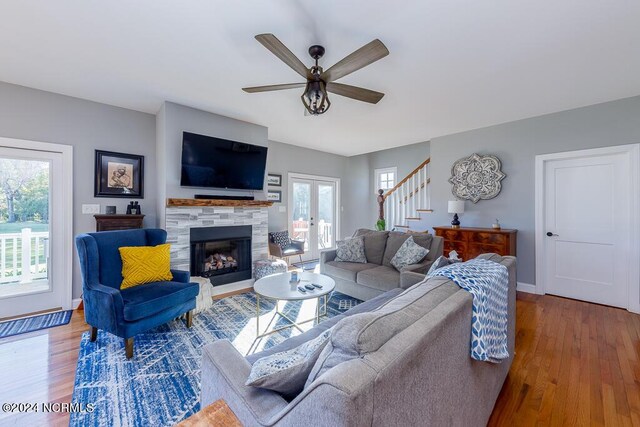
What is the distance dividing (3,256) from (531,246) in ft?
21.6

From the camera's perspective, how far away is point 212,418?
0.81 m

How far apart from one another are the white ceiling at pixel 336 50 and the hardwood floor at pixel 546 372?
2.54 meters

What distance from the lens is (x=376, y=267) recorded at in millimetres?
3410

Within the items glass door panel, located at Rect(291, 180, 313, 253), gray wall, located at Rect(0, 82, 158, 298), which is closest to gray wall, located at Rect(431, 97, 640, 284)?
glass door panel, located at Rect(291, 180, 313, 253)

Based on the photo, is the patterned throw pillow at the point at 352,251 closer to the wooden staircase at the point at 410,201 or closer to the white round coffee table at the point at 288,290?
the white round coffee table at the point at 288,290

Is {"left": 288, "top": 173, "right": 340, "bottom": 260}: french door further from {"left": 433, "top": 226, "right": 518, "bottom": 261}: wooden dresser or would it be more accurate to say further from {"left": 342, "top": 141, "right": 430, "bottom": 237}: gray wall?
{"left": 433, "top": 226, "right": 518, "bottom": 261}: wooden dresser

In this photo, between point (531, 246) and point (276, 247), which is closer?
point (531, 246)

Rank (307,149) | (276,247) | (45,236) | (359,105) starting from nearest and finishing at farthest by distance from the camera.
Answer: (45,236) → (359,105) → (276,247) → (307,149)

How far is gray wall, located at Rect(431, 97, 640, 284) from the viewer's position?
3205 millimetres

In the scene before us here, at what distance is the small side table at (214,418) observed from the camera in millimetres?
768

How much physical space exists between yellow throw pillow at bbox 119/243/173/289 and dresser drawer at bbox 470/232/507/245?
159 inches

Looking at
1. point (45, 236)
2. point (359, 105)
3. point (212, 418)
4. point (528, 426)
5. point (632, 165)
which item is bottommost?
point (528, 426)

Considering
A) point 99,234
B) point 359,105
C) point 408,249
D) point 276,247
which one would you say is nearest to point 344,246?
point 408,249

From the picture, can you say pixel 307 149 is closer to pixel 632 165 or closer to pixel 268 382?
pixel 632 165
